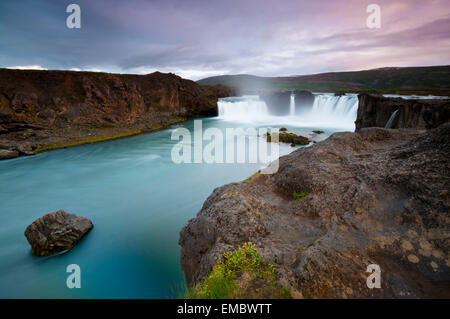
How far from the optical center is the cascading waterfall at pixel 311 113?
3816cm

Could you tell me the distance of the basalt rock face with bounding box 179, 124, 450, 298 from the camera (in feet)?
9.85

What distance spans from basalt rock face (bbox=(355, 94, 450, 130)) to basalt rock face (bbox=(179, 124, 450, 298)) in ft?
40.7

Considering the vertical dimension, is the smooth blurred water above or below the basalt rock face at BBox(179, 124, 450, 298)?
below

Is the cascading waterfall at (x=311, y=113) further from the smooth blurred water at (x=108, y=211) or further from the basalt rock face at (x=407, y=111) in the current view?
the smooth blurred water at (x=108, y=211)

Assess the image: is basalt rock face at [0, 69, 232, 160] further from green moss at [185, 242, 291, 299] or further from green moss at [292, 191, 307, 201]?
green moss at [292, 191, 307, 201]

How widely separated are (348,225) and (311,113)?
49.1 meters

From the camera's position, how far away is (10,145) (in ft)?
76.6

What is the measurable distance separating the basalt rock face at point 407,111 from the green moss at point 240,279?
54.0 ft

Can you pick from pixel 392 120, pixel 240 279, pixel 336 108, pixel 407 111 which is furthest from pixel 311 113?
pixel 240 279

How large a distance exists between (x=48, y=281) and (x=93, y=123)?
29.0 meters

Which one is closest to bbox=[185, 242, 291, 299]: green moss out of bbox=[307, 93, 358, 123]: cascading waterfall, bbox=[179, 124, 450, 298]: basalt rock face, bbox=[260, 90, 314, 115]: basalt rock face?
bbox=[179, 124, 450, 298]: basalt rock face

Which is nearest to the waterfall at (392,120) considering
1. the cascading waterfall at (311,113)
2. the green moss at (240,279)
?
the cascading waterfall at (311,113)

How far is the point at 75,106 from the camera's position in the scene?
30781 millimetres

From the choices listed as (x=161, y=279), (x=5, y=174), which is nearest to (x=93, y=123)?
(x=5, y=174)
